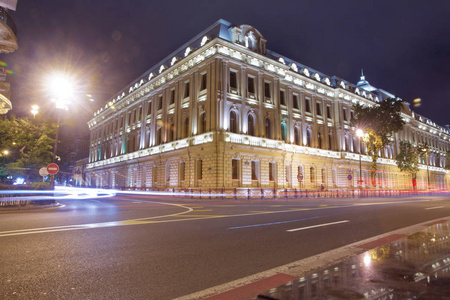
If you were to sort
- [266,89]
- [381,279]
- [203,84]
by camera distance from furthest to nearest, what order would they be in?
1. [266,89]
2. [203,84]
3. [381,279]

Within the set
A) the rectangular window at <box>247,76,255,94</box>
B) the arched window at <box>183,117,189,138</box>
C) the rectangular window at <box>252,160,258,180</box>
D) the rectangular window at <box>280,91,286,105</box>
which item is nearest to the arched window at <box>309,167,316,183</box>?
the rectangular window at <box>280,91,286,105</box>

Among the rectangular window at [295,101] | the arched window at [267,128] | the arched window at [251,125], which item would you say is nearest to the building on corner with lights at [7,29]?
the arched window at [251,125]

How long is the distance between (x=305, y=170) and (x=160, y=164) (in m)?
21.4

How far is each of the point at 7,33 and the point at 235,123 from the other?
23074 millimetres

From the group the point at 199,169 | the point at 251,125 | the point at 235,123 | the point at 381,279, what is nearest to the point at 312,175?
the point at 251,125

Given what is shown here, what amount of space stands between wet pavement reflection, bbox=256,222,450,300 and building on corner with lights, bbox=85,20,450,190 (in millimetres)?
25233

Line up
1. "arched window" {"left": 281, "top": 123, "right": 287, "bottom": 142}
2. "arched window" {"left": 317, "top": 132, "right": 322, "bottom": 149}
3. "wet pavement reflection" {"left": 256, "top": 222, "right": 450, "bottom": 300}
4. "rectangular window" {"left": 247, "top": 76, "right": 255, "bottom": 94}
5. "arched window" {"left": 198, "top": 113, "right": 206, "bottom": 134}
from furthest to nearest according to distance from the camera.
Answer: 1. "arched window" {"left": 317, "top": 132, "right": 322, "bottom": 149}
2. "arched window" {"left": 281, "top": 123, "right": 287, "bottom": 142}
3. "rectangular window" {"left": 247, "top": 76, "right": 255, "bottom": 94}
4. "arched window" {"left": 198, "top": 113, "right": 206, "bottom": 134}
5. "wet pavement reflection" {"left": 256, "top": 222, "right": 450, "bottom": 300}

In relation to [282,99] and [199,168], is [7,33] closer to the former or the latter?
[199,168]

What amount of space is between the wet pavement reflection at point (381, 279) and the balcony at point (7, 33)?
1639 cm

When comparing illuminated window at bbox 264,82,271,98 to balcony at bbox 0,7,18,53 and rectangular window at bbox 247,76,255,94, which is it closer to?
rectangular window at bbox 247,76,255,94

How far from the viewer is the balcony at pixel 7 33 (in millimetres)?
12453

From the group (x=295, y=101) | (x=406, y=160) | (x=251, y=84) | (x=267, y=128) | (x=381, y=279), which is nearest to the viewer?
→ (x=381, y=279)

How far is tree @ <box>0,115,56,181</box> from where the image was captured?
2367 cm

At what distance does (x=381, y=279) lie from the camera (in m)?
2.87
